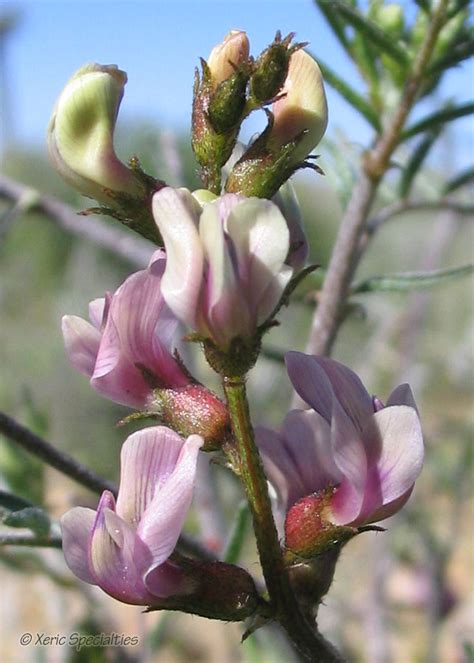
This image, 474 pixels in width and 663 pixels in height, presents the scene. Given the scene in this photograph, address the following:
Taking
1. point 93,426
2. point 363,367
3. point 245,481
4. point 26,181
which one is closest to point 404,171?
point 245,481

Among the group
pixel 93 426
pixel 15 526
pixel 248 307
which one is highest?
pixel 248 307

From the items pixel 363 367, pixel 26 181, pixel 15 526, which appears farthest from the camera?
pixel 26 181

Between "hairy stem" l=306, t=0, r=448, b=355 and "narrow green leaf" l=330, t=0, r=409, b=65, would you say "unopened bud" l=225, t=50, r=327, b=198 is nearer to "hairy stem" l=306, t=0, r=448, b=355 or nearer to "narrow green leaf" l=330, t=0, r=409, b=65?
"narrow green leaf" l=330, t=0, r=409, b=65

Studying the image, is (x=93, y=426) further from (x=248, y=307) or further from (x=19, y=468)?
(x=248, y=307)

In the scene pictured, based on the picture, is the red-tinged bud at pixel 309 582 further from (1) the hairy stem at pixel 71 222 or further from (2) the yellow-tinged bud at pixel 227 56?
(1) the hairy stem at pixel 71 222

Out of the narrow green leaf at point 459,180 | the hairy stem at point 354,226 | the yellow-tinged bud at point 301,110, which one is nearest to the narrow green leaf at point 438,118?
the hairy stem at point 354,226

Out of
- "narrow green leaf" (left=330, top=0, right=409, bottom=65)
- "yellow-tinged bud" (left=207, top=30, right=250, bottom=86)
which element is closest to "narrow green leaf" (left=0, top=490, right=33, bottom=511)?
"yellow-tinged bud" (left=207, top=30, right=250, bottom=86)

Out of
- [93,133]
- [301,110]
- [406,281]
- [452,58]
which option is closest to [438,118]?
[452,58]
